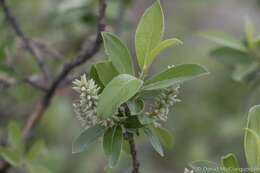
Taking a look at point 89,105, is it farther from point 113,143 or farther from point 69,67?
point 69,67

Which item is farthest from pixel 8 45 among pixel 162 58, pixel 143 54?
pixel 162 58

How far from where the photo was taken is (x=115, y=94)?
1.24m

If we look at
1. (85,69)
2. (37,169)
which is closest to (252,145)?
(37,169)

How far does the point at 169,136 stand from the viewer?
1565 millimetres

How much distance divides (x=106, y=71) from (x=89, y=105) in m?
0.11

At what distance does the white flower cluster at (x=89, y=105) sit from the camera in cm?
128

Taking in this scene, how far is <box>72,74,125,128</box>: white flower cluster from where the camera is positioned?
128cm

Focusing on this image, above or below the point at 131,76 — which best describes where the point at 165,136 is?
below

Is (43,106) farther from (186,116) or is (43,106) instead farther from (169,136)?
(186,116)

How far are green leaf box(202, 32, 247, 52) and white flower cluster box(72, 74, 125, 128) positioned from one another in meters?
0.77

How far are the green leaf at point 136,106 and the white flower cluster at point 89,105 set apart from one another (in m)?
0.04

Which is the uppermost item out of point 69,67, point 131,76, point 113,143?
point 69,67

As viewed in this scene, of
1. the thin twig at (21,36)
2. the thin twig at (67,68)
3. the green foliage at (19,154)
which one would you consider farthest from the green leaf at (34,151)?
the thin twig at (21,36)

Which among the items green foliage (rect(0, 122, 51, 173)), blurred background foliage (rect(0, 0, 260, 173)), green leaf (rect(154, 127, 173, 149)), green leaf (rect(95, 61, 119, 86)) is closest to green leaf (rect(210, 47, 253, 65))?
blurred background foliage (rect(0, 0, 260, 173))
